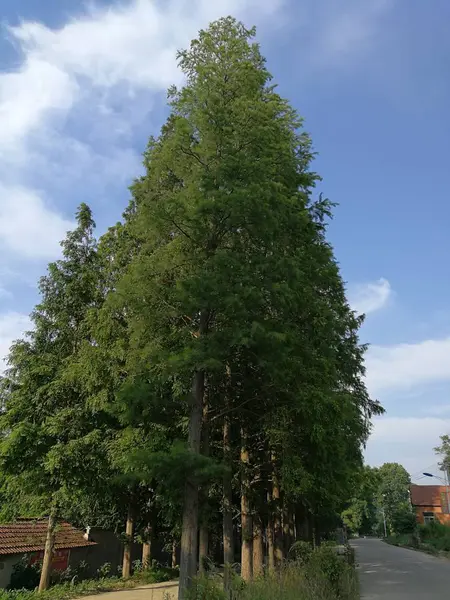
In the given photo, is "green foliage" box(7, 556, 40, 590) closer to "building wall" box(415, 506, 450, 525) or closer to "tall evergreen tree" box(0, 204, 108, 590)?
"tall evergreen tree" box(0, 204, 108, 590)

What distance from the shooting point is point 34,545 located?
18.4 meters

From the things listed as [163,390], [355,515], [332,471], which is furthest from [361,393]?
[355,515]

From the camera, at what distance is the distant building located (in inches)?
2283

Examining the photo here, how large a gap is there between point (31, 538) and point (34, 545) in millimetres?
305

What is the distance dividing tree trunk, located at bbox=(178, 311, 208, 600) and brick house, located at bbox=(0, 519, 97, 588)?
8.69 metres

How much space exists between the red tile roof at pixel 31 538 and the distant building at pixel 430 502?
1893 inches

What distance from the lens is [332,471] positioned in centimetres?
1188

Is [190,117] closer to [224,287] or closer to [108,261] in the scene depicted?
[224,287]

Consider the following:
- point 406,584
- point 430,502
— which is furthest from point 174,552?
point 430,502

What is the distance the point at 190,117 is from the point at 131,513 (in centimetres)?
1615

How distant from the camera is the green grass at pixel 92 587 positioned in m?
13.6

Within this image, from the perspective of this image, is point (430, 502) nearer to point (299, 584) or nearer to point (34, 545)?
point (34, 545)

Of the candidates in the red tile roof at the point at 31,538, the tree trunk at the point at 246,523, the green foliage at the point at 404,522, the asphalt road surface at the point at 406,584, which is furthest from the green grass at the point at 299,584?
the green foliage at the point at 404,522

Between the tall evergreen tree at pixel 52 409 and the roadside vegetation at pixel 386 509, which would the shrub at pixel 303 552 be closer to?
the tall evergreen tree at pixel 52 409
